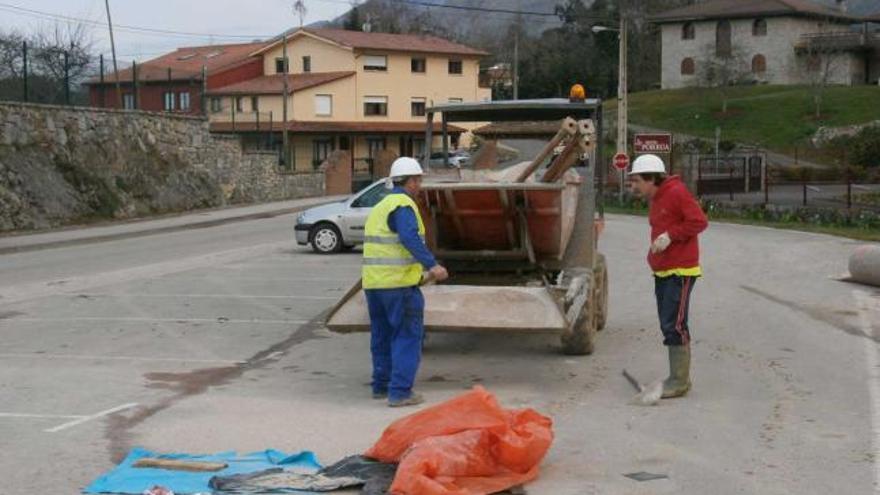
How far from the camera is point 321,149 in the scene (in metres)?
73.4

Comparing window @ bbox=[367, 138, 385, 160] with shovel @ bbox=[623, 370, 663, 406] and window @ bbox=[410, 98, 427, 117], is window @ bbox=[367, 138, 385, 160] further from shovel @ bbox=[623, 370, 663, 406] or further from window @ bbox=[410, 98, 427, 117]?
shovel @ bbox=[623, 370, 663, 406]

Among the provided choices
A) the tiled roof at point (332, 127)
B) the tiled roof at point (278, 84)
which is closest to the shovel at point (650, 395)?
the tiled roof at point (332, 127)

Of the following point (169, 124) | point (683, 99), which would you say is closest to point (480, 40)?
point (683, 99)

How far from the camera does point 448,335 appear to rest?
12.7 m

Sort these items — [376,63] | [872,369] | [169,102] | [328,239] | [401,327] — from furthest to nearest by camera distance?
[376,63] < [169,102] < [328,239] < [872,369] < [401,327]

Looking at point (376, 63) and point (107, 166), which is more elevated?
point (376, 63)

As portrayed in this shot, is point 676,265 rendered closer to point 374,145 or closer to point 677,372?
point 677,372

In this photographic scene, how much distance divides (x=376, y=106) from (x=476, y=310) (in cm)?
6728

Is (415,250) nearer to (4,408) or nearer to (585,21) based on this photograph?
(4,408)

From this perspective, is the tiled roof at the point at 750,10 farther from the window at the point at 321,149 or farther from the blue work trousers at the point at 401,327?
the blue work trousers at the point at 401,327

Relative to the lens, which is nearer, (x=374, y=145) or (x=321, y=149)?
(x=321, y=149)

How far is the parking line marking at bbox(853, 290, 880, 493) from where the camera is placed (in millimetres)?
7573

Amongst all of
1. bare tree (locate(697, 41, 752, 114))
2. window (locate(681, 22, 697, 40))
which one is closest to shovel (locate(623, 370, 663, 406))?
bare tree (locate(697, 41, 752, 114))

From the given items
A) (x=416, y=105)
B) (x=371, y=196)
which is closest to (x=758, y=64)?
(x=416, y=105)
